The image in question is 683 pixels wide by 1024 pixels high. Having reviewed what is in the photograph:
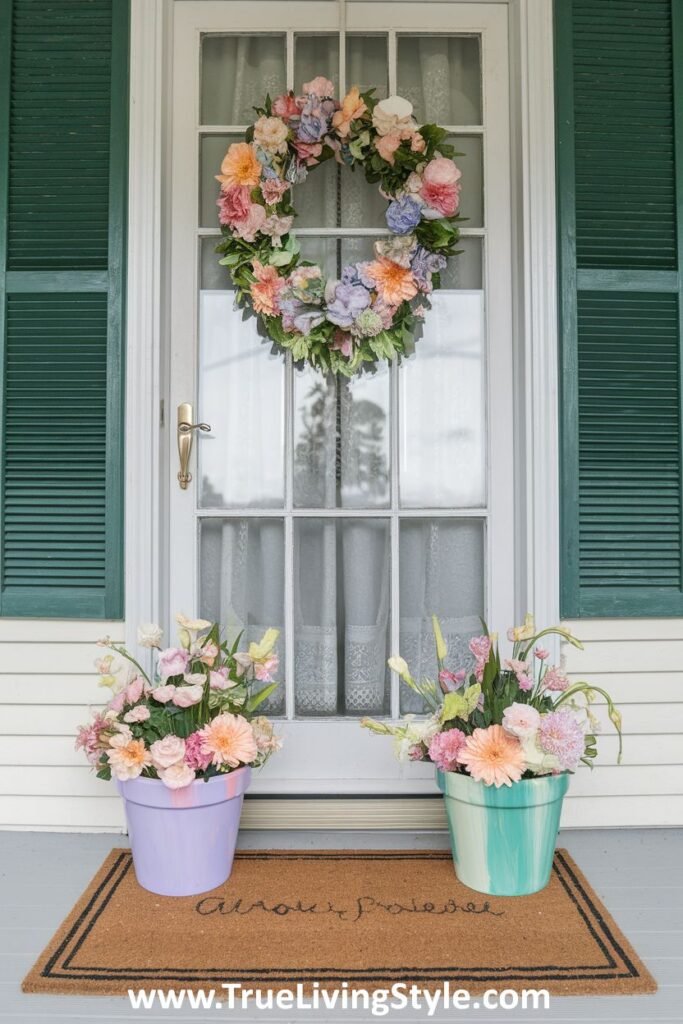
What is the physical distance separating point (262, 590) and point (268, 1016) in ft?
3.43

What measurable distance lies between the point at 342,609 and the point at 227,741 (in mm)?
599

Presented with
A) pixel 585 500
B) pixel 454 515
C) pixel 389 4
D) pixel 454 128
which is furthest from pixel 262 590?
pixel 389 4

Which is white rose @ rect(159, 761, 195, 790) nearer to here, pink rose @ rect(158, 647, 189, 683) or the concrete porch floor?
pink rose @ rect(158, 647, 189, 683)

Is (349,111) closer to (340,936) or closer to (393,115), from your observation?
(393,115)

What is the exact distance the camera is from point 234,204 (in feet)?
6.71

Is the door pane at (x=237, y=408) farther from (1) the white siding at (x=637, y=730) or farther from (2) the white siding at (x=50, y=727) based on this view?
(1) the white siding at (x=637, y=730)

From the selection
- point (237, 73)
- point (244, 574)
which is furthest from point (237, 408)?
point (237, 73)

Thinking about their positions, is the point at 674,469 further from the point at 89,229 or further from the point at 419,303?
the point at 89,229

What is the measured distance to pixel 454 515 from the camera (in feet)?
7.02

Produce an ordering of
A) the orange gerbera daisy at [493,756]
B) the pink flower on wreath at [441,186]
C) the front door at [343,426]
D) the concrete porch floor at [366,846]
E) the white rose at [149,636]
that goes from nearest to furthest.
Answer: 1. the concrete porch floor at [366,846]
2. the orange gerbera daisy at [493,756]
3. the white rose at [149,636]
4. the pink flower on wreath at [441,186]
5. the front door at [343,426]

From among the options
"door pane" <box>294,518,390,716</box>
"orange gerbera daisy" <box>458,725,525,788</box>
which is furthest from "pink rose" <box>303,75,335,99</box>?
"orange gerbera daisy" <box>458,725,525,788</box>

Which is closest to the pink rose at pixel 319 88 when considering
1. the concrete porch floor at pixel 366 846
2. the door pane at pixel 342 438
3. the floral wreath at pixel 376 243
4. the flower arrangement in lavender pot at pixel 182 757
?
the floral wreath at pixel 376 243

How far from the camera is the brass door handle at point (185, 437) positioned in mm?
2109

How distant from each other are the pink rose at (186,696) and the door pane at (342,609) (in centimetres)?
51
